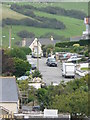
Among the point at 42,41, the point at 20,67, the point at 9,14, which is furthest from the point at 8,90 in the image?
the point at 9,14

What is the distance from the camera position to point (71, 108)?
1505cm

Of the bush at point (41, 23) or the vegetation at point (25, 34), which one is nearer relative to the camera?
the vegetation at point (25, 34)

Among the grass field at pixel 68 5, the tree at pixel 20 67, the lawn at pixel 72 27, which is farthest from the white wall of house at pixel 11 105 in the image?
the grass field at pixel 68 5

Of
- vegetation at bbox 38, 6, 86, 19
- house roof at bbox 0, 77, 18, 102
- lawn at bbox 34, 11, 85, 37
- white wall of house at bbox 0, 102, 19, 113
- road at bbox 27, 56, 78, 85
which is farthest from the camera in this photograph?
vegetation at bbox 38, 6, 86, 19

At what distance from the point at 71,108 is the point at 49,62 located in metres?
15.8

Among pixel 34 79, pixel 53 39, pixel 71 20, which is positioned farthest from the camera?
pixel 71 20

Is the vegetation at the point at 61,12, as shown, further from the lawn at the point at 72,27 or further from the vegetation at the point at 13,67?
the vegetation at the point at 13,67

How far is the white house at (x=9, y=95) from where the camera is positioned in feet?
53.7

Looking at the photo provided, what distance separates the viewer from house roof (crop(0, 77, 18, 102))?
16897 mm

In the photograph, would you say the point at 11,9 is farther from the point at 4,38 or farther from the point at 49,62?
the point at 49,62

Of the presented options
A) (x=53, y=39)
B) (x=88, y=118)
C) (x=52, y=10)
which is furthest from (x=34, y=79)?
(x=52, y=10)

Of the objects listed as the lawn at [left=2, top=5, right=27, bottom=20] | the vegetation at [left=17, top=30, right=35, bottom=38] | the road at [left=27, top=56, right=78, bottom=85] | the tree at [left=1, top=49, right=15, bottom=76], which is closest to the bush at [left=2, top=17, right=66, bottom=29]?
the lawn at [left=2, top=5, right=27, bottom=20]

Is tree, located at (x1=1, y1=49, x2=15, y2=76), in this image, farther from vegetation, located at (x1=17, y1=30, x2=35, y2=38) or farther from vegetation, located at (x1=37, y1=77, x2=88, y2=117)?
vegetation, located at (x1=17, y1=30, x2=35, y2=38)

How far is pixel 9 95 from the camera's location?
681 inches
